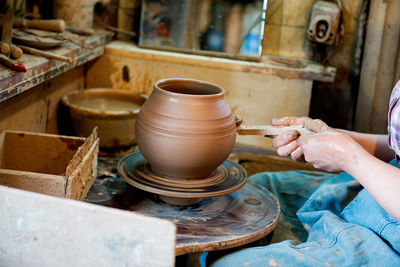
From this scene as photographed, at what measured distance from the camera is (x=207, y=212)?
1.98 m

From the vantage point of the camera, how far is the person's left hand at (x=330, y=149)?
1.70 m

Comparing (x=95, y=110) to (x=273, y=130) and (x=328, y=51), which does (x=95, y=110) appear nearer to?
(x=273, y=130)

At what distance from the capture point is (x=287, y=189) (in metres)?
2.49

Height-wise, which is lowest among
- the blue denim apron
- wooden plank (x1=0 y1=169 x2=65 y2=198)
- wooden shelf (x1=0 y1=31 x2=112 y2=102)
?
the blue denim apron

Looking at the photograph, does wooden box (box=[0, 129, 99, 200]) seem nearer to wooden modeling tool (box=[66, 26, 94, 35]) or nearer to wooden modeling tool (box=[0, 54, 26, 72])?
wooden modeling tool (box=[0, 54, 26, 72])

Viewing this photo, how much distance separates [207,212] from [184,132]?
37 cm

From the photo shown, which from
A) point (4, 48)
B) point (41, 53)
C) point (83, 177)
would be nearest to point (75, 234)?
point (83, 177)

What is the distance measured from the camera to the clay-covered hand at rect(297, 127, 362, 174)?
1.70 m

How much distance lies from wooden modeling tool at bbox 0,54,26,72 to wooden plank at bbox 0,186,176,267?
86cm

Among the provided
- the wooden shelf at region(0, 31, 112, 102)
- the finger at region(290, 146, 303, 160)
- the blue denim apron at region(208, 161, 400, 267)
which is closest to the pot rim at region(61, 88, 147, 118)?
the wooden shelf at region(0, 31, 112, 102)

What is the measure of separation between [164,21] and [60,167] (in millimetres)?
1518

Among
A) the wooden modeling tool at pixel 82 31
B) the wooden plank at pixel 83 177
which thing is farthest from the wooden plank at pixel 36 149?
the wooden modeling tool at pixel 82 31

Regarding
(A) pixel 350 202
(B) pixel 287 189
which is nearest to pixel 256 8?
(B) pixel 287 189

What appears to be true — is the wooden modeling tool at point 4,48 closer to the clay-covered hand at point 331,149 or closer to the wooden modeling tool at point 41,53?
the wooden modeling tool at point 41,53
